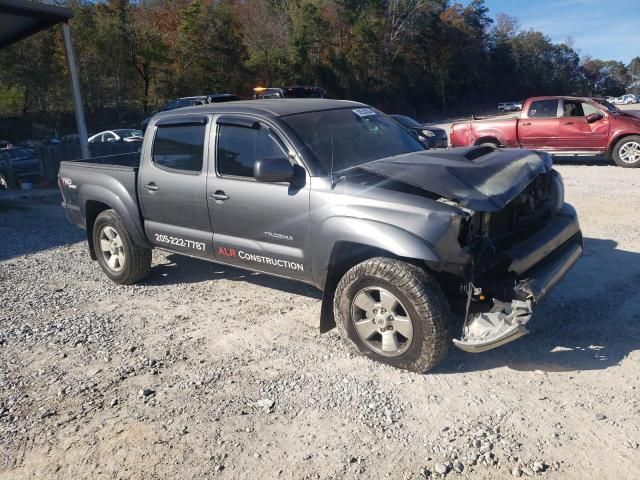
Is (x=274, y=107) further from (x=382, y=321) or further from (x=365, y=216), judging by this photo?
(x=382, y=321)

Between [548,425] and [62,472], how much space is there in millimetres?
2764

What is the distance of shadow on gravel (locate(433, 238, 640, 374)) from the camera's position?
3938mm

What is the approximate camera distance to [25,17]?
39.1ft

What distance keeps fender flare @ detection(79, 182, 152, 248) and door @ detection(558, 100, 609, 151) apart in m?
10.6

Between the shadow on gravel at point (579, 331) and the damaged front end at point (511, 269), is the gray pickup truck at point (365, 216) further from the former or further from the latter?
the shadow on gravel at point (579, 331)

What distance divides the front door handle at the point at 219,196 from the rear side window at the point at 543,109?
416 inches

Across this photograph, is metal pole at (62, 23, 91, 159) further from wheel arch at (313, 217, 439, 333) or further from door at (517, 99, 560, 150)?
wheel arch at (313, 217, 439, 333)

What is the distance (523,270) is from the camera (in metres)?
3.80

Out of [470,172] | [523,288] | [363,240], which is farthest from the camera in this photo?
[470,172]

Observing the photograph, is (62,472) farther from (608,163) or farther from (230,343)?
(608,163)

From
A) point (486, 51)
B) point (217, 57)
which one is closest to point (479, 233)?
point (217, 57)

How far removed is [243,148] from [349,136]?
908 mm

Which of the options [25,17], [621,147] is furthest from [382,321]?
[25,17]

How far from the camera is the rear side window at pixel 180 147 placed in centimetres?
505
